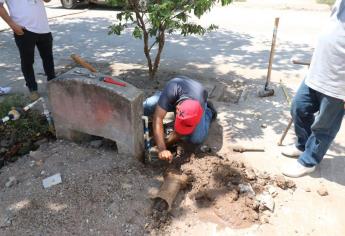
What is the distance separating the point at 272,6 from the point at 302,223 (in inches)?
391

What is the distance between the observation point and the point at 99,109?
354 cm

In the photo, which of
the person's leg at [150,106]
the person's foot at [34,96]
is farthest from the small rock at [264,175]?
the person's foot at [34,96]

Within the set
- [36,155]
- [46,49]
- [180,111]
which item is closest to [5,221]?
[36,155]

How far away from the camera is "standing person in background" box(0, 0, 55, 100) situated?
458 centimetres

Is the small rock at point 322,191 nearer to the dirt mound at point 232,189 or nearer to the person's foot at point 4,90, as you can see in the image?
the dirt mound at point 232,189

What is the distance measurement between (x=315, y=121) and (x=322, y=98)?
0.23m

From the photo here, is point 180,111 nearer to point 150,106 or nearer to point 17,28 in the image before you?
point 150,106

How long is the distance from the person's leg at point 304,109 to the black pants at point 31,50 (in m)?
3.35

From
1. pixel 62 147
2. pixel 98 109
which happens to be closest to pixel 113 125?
pixel 98 109

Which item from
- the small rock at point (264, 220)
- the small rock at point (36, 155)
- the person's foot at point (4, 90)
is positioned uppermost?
the person's foot at point (4, 90)

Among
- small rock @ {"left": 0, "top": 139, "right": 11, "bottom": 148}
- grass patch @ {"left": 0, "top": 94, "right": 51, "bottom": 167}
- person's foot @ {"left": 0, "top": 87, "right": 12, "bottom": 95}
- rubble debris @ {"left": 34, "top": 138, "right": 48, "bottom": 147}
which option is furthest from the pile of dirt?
person's foot @ {"left": 0, "top": 87, "right": 12, "bottom": 95}

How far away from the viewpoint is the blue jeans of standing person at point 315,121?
320cm

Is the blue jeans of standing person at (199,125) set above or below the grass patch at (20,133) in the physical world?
above

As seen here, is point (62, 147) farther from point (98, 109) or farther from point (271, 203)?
point (271, 203)
